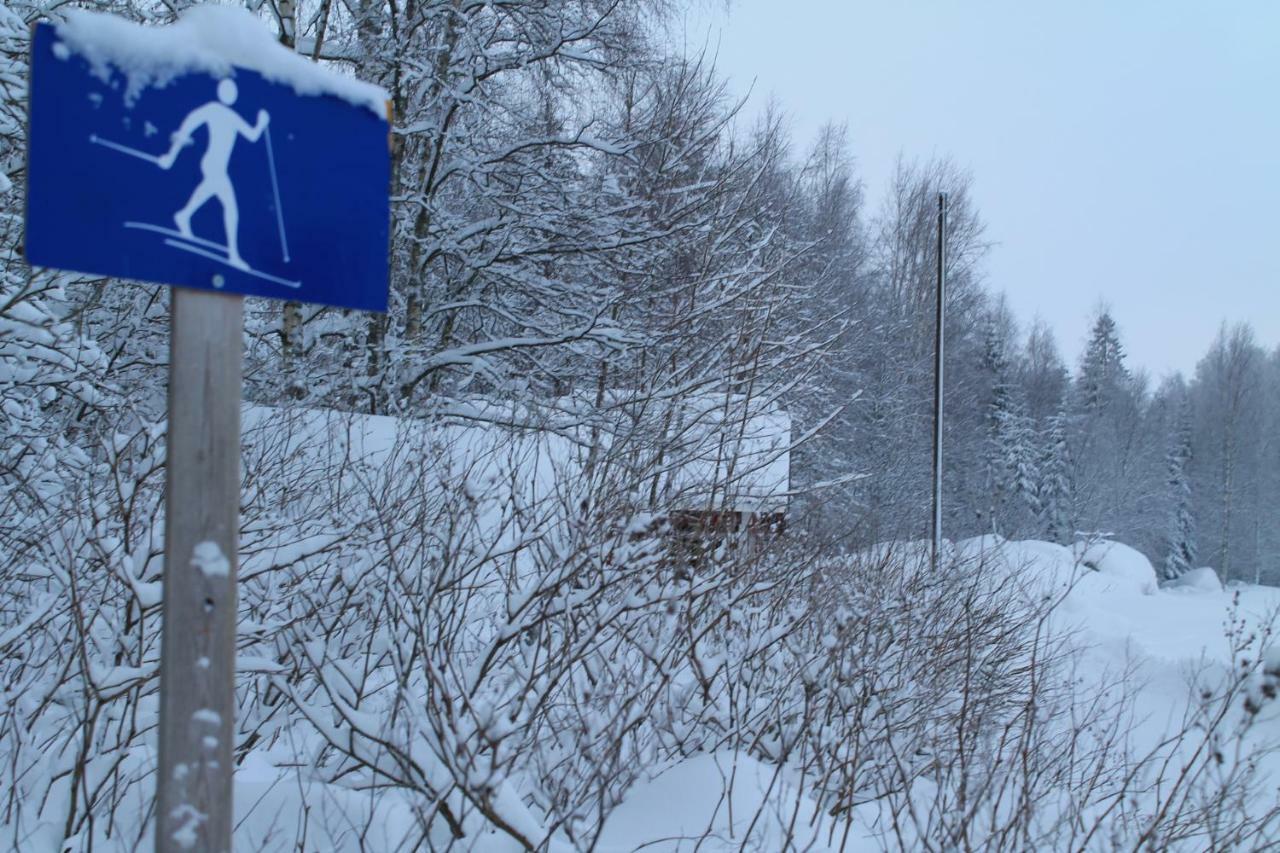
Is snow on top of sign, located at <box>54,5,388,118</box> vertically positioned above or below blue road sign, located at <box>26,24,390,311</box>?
above

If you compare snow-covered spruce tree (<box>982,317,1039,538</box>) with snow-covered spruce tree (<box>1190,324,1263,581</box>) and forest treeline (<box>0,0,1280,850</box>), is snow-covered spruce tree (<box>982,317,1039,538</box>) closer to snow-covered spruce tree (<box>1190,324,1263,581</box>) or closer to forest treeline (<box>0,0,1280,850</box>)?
snow-covered spruce tree (<box>1190,324,1263,581</box>)

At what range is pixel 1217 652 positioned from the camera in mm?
13500

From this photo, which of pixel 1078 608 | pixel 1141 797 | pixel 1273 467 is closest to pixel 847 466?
pixel 1078 608

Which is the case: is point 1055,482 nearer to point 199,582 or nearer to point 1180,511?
point 1180,511

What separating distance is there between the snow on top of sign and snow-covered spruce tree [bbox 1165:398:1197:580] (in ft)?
144

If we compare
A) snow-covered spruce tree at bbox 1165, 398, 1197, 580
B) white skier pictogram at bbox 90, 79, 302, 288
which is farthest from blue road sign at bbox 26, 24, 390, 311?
snow-covered spruce tree at bbox 1165, 398, 1197, 580

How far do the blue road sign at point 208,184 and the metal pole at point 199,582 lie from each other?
89mm

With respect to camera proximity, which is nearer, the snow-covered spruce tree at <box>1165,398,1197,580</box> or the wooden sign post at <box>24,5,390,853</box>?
the wooden sign post at <box>24,5,390,853</box>

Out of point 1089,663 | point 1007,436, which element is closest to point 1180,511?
point 1007,436

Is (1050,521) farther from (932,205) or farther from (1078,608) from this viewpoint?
(1078,608)

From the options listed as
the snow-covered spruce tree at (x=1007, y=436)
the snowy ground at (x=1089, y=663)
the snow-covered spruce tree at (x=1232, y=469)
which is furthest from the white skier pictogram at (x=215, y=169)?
the snow-covered spruce tree at (x=1232, y=469)

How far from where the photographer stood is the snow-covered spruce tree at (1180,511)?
39562mm

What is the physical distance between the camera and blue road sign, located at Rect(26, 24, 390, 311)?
1.33 meters

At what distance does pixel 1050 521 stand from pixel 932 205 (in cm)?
1366
